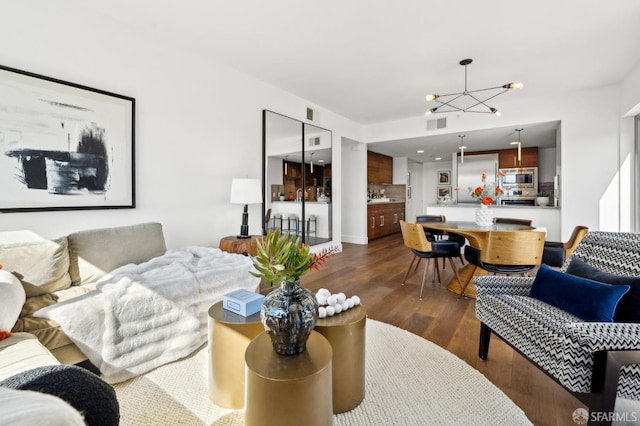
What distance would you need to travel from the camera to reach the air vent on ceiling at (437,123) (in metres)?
5.65

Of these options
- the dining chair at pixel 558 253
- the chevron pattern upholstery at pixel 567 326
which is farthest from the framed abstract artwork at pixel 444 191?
the chevron pattern upholstery at pixel 567 326

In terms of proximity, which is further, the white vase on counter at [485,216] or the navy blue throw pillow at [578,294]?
the white vase on counter at [485,216]

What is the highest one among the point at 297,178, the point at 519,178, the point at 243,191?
the point at 519,178

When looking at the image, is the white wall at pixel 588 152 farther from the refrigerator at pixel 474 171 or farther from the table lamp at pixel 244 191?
the table lamp at pixel 244 191

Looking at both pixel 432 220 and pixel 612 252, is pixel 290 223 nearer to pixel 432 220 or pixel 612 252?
pixel 432 220

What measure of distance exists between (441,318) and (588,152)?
12.5 ft

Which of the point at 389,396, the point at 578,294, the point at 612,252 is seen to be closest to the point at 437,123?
the point at 612,252

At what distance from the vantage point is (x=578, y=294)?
1668mm

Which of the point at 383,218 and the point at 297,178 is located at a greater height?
the point at 297,178

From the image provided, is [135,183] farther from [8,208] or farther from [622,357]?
[622,357]

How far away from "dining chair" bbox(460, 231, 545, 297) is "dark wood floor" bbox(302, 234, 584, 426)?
0.49 meters

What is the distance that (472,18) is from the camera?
267cm

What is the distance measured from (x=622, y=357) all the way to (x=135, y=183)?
138 inches

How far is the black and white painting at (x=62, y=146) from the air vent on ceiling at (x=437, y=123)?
4.99 m
